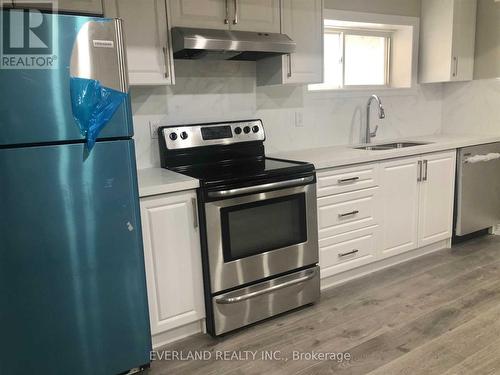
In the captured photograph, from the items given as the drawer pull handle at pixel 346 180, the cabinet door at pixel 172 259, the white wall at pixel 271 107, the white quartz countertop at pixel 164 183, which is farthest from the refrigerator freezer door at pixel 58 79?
the drawer pull handle at pixel 346 180

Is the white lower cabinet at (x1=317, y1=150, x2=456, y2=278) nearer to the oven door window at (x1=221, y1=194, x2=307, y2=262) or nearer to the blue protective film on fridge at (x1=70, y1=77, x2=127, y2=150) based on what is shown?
the oven door window at (x1=221, y1=194, x2=307, y2=262)

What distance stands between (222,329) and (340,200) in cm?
115

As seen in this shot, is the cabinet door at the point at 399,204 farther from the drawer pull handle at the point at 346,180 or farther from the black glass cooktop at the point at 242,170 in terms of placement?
the black glass cooktop at the point at 242,170

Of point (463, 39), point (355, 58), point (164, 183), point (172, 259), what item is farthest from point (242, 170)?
point (463, 39)

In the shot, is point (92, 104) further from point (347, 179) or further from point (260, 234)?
point (347, 179)

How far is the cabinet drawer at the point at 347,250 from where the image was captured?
2818 mm

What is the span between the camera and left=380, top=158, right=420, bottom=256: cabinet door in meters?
3.06

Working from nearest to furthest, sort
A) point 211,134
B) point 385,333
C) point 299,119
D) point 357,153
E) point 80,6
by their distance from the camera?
point 80,6 < point 385,333 < point 211,134 < point 357,153 < point 299,119

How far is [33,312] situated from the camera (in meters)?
1.69

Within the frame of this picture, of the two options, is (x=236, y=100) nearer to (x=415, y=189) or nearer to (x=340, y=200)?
(x=340, y=200)

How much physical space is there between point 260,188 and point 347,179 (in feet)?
2.53

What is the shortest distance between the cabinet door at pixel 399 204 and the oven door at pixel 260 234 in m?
0.76

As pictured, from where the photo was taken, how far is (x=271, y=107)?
10.4ft

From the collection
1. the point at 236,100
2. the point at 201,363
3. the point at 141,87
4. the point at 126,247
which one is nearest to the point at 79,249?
the point at 126,247
